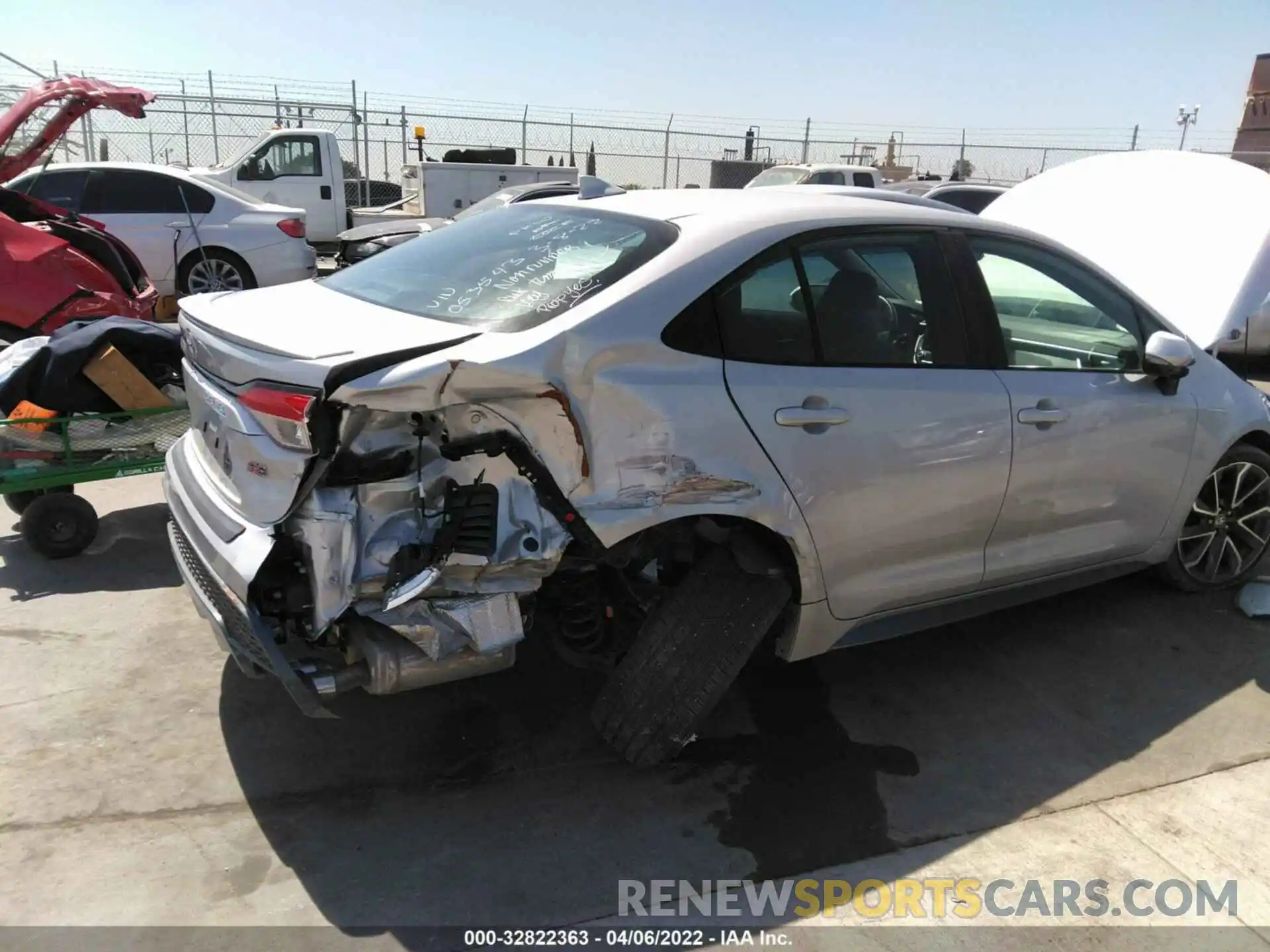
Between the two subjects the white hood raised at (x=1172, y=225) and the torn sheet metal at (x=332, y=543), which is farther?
the white hood raised at (x=1172, y=225)

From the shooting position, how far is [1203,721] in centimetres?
351

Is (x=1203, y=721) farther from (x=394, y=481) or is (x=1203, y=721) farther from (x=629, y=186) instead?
(x=629, y=186)

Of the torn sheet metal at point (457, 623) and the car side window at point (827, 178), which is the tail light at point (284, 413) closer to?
the torn sheet metal at point (457, 623)

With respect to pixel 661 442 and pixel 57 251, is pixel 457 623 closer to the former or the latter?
pixel 661 442

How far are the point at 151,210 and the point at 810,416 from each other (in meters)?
9.97

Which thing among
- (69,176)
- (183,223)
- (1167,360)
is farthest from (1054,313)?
(69,176)

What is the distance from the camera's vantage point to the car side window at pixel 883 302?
3.08 meters

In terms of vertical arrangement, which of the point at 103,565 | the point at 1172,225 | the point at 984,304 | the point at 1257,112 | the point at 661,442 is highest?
the point at 1257,112

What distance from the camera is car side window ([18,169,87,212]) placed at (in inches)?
396

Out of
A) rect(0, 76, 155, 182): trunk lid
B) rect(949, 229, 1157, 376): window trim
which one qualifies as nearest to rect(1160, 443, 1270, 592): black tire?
rect(949, 229, 1157, 376): window trim

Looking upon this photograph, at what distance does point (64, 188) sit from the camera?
33.4ft

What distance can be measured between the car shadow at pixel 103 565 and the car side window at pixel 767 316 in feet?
9.33

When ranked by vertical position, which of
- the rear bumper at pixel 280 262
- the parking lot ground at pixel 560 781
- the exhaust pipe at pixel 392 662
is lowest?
the parking lot ground at pixel 560 781

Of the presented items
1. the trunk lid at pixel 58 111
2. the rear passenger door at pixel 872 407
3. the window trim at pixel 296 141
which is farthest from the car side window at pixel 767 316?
the window trim at pixel 296 141
